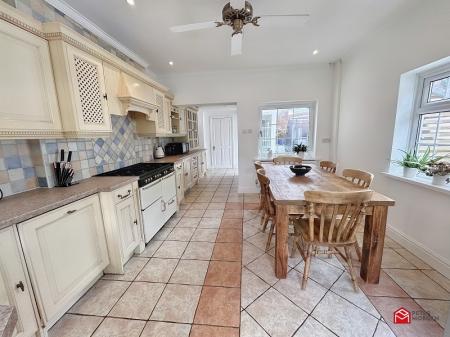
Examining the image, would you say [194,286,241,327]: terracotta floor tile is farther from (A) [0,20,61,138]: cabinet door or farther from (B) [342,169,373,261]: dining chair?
(A) [0,20,61,138]: cabinet door

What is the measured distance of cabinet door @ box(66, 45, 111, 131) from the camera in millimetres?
1663

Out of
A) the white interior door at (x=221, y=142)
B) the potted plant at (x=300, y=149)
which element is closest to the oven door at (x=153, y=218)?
the potted plant at (x=300, y=149)

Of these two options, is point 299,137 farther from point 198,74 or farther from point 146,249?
point 146,249

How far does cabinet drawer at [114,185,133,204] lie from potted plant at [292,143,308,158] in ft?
10.6

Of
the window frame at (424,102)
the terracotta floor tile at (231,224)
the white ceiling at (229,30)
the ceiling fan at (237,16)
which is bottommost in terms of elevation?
the terracotta floor tile at (231,224)

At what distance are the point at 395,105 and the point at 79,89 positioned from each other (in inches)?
132

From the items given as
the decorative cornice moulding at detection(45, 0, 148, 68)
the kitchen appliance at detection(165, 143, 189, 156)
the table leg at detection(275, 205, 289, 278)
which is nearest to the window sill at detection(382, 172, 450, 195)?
the table leg at detection(275, 205, 289, 278)

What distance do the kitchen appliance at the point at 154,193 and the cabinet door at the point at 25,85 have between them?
2.94 ft

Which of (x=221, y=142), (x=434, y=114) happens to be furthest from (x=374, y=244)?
(x=221, y=142)

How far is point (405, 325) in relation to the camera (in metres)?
1.26

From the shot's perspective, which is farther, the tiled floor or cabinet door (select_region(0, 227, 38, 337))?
the tiled floor

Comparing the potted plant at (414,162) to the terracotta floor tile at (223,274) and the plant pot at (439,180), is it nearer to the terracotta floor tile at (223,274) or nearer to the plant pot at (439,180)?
the plant pot at (439,180)

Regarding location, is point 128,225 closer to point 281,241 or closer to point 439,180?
point 281,241

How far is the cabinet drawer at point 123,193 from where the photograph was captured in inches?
68.9
